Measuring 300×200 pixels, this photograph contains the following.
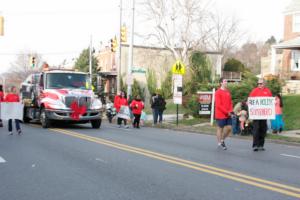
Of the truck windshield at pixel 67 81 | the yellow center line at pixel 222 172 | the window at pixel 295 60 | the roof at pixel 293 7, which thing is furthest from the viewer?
the roof at pixel 293 7

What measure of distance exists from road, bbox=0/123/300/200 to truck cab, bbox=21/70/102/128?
586 cm

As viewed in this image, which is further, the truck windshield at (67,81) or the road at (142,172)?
the truck windshield at (67,81)

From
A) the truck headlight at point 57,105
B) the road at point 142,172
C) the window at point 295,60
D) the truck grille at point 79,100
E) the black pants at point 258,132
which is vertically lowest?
the road at point 142,172

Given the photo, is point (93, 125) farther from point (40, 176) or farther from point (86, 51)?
point (86, 51)

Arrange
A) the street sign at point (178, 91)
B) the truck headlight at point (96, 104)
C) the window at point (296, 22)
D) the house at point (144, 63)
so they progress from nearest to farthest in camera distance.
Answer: the truck headlight at point (96, 104) → the street sign at point (178, 91) → the window at point (296, 22) → the house at point (144, 63)

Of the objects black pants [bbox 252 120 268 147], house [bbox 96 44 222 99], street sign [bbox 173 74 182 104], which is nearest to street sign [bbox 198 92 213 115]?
street sign [bbox 173 74 182 104]

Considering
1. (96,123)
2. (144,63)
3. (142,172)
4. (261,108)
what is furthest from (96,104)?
(144,63)

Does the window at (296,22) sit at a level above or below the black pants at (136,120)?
above

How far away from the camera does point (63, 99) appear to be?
65.2 feet

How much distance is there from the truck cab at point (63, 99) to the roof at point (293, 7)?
25.0 meters

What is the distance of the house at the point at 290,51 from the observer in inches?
1364

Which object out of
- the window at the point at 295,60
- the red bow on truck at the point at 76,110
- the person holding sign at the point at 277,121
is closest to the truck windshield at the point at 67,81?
the red bow on truck at the point at 76,110

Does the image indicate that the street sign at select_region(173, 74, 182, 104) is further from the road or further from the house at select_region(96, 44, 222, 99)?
the house at select_region(96, 44, 222, 99)

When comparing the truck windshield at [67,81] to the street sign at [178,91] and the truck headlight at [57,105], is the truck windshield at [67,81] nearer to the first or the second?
the truck headlight at [57,105]
